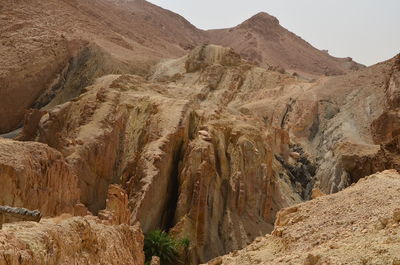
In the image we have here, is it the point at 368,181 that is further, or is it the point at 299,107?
the point at 299,107

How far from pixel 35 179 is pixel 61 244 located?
6826 mm

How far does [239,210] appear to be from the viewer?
29.0 meters

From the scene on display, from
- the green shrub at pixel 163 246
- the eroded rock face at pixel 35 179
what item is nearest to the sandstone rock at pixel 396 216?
the eroded rock face at pixel 35 179

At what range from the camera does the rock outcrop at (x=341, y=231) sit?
7.54 metres

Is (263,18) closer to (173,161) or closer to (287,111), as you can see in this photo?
(287,111)

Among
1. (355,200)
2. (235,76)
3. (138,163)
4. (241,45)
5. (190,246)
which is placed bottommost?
(190,246)

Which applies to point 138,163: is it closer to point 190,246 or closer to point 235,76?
point 190,246

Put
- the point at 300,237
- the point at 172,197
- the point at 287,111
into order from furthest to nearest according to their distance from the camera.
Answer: the point at 287,111 → the point at 172,197 → the point at 300,237

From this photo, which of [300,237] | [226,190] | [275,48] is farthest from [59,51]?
[275,48]

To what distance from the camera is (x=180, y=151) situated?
98.7 feet

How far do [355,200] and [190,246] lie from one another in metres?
15.8

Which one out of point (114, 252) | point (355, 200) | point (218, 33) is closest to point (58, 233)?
point (114, 252)

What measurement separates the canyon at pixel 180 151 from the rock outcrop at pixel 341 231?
0.04 meters

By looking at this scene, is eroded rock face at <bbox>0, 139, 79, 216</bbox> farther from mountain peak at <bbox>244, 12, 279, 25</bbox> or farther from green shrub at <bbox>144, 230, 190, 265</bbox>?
mountain peak at <bbox>244, 12, 279, 25</bbox>
